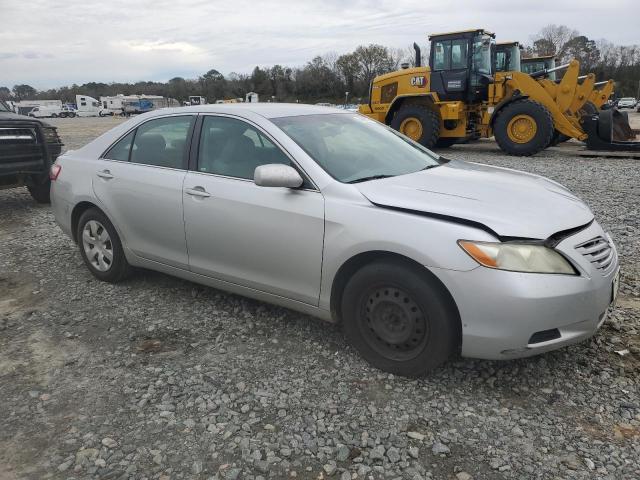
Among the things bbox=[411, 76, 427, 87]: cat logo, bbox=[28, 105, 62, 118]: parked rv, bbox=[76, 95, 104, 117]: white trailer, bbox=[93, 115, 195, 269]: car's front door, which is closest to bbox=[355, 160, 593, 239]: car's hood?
bbox=[93, 115, 195, 269]: car's front door

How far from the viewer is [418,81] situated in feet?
47.4

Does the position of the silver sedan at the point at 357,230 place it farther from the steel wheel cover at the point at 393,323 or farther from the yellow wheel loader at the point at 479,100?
the yellow wheel loader at the point at 479,100

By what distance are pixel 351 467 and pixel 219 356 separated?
1331 mm

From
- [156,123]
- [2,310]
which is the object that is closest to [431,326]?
[156,123]

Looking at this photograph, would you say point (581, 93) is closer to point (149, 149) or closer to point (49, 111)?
point (149, 149)

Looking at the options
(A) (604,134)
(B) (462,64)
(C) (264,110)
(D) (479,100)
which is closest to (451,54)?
(B) (462,64)

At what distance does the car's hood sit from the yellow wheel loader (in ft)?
33.5

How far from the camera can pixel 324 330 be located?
3773 millimetres

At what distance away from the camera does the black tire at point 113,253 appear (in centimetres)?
454

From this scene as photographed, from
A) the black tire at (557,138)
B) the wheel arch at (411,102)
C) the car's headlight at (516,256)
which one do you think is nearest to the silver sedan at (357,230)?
the car's headlight at (516,256)

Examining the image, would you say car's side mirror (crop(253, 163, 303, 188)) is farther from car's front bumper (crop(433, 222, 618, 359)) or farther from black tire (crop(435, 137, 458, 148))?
black tire (crop(435, 137, 458, 148))

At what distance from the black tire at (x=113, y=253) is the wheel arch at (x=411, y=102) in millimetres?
11157

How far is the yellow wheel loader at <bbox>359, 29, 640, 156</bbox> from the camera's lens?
13031 mm

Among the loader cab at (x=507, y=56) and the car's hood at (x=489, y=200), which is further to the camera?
the loader cab at (x=507, y=56)
